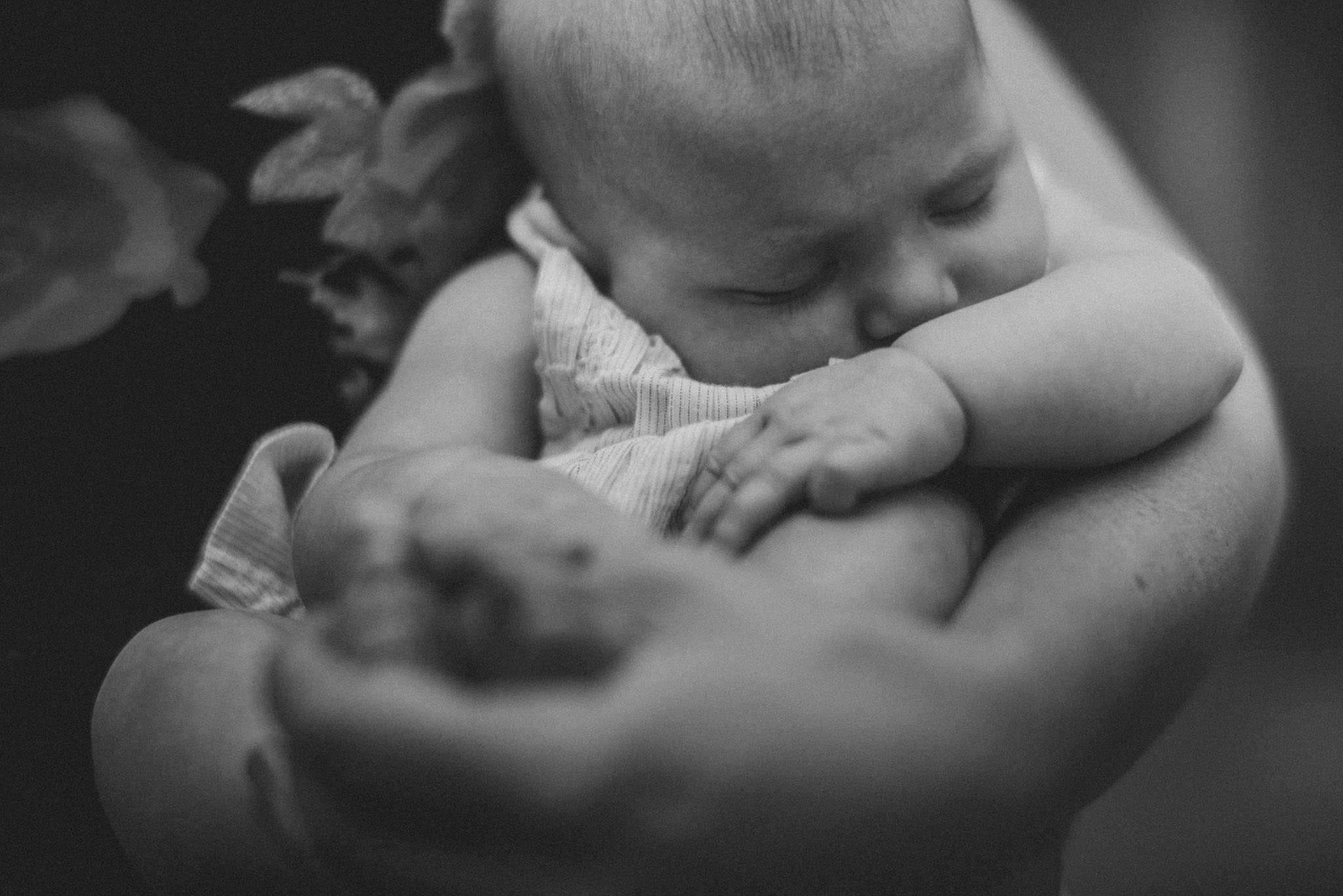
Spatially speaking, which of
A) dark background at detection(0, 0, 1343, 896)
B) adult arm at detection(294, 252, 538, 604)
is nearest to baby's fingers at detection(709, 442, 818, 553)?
adult arm at detection(294, 252, 538, 604)

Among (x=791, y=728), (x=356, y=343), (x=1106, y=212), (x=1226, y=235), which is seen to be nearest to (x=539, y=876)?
(x=791, y=728)

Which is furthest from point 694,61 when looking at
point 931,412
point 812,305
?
point 931,412

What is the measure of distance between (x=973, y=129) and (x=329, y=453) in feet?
1.50

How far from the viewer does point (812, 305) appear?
0.69 m

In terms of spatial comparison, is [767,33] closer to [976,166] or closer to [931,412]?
[976,166]

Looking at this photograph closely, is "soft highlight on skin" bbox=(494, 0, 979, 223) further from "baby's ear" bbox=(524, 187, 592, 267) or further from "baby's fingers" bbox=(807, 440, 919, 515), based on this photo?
"baby's fingers" bbox=(807, 440, 919, 515)

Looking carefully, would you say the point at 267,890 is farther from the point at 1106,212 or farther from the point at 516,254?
the point at 1106,212

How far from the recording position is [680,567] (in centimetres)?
38

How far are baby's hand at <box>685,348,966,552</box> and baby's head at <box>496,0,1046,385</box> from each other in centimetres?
10

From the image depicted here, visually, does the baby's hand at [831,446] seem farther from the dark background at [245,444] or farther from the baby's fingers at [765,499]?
→ the dark background at [245,444]

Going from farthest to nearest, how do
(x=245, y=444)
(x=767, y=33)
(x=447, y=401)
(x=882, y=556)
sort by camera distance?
(x=245, y=444) → (x=447, y=401) → (x=767, y=33) → (x=882, y=556)

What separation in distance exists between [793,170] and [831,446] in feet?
0.65

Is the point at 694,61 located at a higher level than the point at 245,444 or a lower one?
higher

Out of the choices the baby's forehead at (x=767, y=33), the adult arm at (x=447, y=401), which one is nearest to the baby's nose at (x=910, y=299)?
the baby's forehead at (x=767, y=33)
